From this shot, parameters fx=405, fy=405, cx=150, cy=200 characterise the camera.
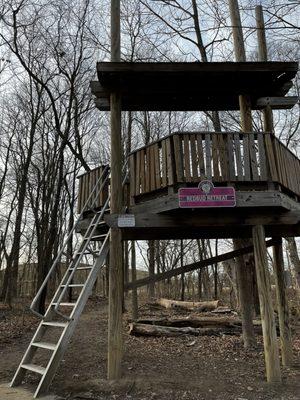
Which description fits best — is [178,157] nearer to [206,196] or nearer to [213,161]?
[213,161]

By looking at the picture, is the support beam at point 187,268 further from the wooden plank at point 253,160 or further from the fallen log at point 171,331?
the fallen log at point 171,331

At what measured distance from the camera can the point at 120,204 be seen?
864 centimetres

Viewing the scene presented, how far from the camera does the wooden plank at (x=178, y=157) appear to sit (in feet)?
25.9

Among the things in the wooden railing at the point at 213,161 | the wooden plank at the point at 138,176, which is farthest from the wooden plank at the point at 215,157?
the wooden plank at the point at 138,176

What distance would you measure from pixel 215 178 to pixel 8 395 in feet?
17.7

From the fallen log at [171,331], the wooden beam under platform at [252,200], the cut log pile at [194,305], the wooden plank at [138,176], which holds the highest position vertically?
the wooden plank at [138,176]

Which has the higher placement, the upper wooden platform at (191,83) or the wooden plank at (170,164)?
the upper wooden platform at (191,83)

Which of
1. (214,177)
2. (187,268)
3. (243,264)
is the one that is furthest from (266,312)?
(243,264)

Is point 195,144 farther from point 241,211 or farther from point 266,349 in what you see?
point 266,349

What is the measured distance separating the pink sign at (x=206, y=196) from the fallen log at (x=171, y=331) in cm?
612

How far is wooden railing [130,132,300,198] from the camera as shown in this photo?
7977 millimetres

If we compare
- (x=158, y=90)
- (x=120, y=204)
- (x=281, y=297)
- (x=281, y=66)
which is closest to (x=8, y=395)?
(x=120, y=204)

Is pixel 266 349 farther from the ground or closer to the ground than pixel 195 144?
closer to the ground

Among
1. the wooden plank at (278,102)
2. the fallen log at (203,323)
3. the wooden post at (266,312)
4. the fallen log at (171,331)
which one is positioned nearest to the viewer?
the wooden post at (266,312)
